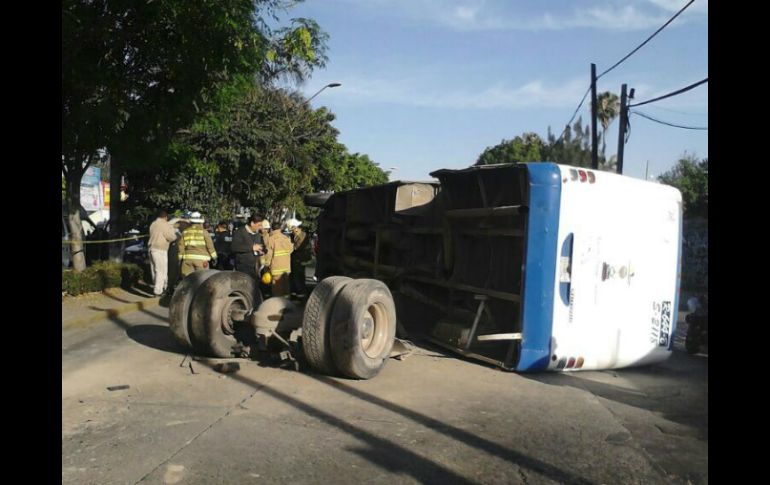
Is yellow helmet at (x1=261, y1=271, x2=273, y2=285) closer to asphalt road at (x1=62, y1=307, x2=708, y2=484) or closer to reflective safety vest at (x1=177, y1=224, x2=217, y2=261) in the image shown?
reflective safety vest at (x1=177, y1=224, x2=217, y2=261)

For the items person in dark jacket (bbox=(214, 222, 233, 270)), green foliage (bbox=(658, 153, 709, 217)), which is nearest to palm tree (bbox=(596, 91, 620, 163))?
green foliage (bbox=(658, 153, 709, 217))

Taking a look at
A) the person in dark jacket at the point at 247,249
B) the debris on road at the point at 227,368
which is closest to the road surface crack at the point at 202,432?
the debris on road at the point at 227,368

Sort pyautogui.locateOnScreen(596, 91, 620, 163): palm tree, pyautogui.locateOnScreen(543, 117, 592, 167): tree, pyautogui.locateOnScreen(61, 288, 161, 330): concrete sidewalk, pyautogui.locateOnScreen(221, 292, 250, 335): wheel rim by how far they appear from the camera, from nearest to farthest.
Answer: pyautogui.locateOnScreen(221, 292, 250, 335): wheel rim → pyautogui.locateOnScreen(61, 288, 161, 330): concrete sidewalk → pyautogui.locateOnScreen(543, 117, 592, 167): tree → pyautogui.locateOnScreen(596, 91, 620, 163): palm tree

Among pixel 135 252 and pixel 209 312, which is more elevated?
pixel 135 252

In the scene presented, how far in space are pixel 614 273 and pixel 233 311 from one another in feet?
14.2

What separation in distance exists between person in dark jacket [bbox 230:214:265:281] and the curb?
203 centimetres

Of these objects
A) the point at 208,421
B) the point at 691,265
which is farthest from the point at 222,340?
the point at 691,265

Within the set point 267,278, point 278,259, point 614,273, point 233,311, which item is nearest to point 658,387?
point 614,273

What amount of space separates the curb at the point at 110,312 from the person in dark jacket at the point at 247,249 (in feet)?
6.65

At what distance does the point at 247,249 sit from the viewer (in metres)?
10.8

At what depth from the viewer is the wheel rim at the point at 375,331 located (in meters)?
6.85

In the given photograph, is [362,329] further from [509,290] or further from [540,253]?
[540,253]

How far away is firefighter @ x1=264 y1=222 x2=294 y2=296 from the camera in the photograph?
975cm

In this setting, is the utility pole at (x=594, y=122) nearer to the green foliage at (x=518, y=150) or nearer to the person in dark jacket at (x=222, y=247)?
the person in dark jacket at (x=222, y=247)
